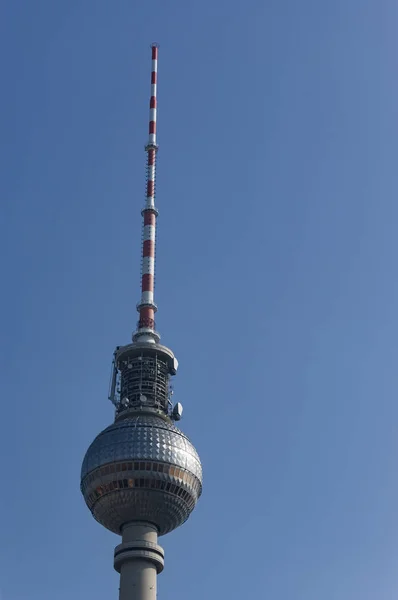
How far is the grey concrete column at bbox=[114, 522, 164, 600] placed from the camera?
101 metres

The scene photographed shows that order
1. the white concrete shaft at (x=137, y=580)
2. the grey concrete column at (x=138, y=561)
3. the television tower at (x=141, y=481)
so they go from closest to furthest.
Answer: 1. the white concrete shaft at (x=137, y=580)
2. the grey concrete column at (x=138, y=561)
3. the television tower at (x=141, y=481)

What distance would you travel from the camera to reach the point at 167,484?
105875 mm

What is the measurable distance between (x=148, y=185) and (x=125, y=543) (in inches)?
2063

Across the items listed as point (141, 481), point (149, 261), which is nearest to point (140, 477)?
point (141, 481)

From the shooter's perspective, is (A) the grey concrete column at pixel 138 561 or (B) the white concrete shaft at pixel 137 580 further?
(A) the grey concrete column at pixel 138 561

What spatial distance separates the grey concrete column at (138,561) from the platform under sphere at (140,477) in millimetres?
1554

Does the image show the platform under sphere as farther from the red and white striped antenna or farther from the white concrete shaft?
the red and white striped antenna

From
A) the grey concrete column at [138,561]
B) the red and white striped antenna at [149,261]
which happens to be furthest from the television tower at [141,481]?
the red and white striped antenna at [149,261]

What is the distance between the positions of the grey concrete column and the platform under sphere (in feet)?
5.10

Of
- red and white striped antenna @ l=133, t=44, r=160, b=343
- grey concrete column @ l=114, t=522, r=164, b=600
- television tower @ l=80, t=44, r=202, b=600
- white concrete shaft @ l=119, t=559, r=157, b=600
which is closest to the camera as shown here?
white concrete shaft @ l=119, t=559, r=157, b=600

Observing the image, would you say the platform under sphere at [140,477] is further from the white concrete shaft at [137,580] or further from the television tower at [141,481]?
the white concrete shaft at [137,580]

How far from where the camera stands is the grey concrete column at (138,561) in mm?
101438

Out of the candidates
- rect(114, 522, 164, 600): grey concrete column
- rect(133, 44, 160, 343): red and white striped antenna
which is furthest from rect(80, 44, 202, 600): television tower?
rect(133, 44, 160, 343): red and white striped antenna

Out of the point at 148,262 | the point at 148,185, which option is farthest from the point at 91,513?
the point at 148,185
